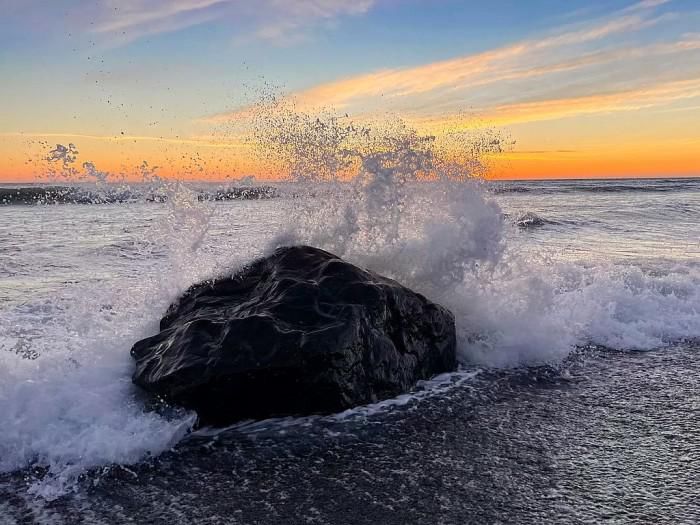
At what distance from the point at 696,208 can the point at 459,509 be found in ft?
89.2

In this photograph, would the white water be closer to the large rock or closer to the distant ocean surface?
the distant ocean surface

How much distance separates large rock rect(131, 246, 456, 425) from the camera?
4.66 meters

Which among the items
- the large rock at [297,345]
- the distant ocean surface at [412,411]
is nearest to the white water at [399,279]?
the distant ocean surface at [412,411]

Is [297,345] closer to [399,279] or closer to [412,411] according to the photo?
[412,411]

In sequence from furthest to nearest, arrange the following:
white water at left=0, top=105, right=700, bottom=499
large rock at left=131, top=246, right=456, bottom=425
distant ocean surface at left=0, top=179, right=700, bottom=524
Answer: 1. white water at left=0, top=105, right=700, bottom=499
2. large rock at left=131, top=246, right=456, bottom=425
3. distant ocean surface at left=0, top=179, right=700, bottom=524

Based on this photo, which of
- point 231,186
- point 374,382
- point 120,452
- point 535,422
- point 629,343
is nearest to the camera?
Answer: point 120,452

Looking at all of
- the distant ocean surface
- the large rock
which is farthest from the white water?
the large rock

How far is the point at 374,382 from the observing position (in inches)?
198

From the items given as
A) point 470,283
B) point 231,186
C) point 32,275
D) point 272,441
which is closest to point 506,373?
point 470,283

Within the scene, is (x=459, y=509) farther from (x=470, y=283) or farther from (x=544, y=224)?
(x=544, y=224)

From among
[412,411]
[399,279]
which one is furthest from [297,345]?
[399,279]

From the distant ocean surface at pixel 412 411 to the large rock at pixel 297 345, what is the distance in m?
0.19

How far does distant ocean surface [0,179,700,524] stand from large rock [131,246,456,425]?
19cm

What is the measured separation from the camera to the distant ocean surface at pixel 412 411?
3.43 m
